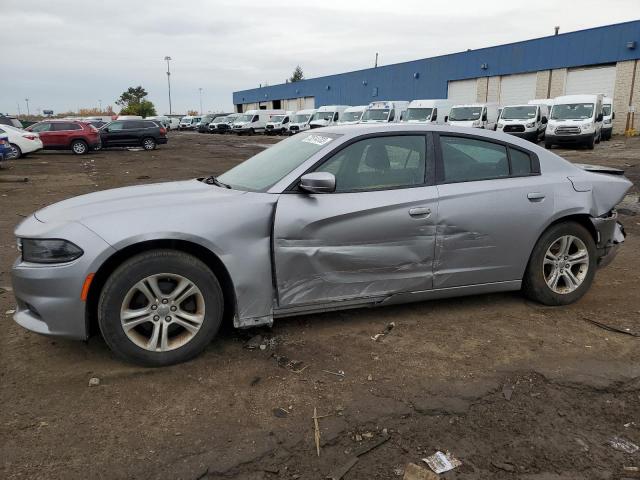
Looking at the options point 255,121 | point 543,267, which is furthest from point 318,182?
point 255,121

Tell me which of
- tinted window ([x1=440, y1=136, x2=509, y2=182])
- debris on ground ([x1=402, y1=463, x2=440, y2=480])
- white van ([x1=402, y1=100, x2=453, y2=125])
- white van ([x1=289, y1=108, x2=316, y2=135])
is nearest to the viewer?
debris on ground ([x1=402, y1=463, x2=440, y2=480])

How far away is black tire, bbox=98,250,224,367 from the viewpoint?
3.15m

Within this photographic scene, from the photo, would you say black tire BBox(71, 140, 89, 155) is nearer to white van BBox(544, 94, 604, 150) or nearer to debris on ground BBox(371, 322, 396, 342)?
white van BBox(544, 94, 604, 150)

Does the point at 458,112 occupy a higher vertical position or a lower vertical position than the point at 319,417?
higher

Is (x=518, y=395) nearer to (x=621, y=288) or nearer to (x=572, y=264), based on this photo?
(x=572, y=264)

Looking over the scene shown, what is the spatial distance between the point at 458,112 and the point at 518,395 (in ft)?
85.0

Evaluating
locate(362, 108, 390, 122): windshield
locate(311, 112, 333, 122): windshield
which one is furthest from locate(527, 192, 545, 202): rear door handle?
locate(311, 112, 333, 122): windshield

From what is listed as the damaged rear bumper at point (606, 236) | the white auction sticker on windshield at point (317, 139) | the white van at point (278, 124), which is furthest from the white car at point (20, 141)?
the white van at point (278, 124)

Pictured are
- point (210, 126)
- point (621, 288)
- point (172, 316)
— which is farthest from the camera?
point (210, 126)

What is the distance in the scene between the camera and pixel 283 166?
3881mm

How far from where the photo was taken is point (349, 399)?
2.98 m

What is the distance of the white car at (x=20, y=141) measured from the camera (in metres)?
20.9

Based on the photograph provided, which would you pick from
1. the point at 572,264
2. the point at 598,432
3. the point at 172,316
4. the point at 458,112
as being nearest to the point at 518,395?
the point at 598,432

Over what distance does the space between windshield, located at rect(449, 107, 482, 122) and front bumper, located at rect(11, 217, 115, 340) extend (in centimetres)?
2574
